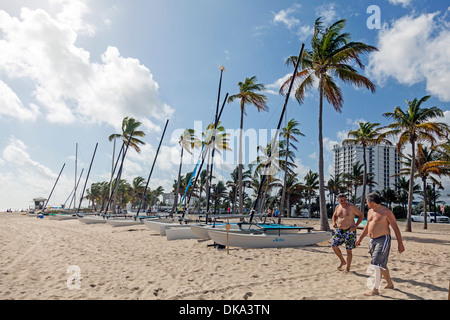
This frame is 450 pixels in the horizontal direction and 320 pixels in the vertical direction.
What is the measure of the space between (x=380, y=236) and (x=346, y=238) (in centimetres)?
143

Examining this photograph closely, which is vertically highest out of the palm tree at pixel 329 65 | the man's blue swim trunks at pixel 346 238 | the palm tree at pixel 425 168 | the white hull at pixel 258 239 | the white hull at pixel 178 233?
the palm tree at pixel 329 65

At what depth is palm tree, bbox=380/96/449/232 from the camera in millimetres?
19109

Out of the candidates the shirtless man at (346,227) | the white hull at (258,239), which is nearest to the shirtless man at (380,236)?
the shirtless man at (346,227)

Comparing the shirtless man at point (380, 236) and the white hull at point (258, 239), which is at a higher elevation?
the shirtless man at point (380, 236)

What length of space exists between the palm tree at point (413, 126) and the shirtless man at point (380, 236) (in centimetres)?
1808

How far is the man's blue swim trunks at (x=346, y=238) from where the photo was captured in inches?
242

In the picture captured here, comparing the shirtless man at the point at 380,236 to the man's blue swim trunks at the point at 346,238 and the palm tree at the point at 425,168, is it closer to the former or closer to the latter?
the man's blue swim trunks at the point at 346,238

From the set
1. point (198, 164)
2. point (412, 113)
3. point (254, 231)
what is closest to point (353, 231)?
point (254, 231)

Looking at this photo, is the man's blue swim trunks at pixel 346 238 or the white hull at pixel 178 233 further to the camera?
the white hull at pixel 178 233

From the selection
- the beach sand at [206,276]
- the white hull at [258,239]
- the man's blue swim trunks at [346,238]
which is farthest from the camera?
the white hull at [258,239]

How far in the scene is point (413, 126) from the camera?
20312 millimetres

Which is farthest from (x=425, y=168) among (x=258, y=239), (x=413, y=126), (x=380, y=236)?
(x=380, y=236)
